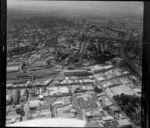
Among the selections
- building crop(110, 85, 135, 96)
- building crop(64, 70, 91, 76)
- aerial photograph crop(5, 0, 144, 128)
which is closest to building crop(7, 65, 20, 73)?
aerial photograph crop(5, 0, 144, 128)

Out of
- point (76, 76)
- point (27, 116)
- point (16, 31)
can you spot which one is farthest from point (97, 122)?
point (16, 31)

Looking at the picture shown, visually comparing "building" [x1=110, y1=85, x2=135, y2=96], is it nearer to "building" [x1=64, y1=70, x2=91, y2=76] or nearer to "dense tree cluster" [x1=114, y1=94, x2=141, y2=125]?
"dense tree cluster" [x1=114, y1=94, x2=141, y2=125]

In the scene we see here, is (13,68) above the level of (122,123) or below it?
above

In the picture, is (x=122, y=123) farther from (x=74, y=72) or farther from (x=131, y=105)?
(x=74, y=72)

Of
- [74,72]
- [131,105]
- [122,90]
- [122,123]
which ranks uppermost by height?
[74,72]

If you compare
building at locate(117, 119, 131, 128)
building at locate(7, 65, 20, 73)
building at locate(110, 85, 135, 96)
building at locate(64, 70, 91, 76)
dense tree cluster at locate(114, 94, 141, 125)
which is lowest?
building at locate(117, 119, 131, 128)

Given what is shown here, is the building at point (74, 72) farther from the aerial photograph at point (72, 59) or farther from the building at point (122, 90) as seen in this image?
the building at point (122, 90)

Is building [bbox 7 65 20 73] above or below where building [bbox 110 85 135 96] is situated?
above

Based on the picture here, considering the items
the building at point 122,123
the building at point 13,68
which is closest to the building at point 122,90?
the building at point 122,123

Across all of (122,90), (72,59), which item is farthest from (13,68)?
(122,90)
